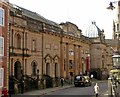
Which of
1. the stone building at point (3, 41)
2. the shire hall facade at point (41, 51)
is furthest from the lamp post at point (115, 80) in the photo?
the shire hall facade at point (41, 51)

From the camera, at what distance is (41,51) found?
5656 cm

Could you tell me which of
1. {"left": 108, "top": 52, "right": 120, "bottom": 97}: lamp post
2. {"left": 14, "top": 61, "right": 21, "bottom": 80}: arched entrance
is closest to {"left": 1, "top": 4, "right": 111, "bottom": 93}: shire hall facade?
{"left": 14, "top": 61, "right": 21, "bottom": 80}: arched entrance

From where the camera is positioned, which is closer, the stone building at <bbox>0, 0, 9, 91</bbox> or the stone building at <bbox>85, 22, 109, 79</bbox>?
the stone building at <bbox>0, 0, 9, 91</bbox>

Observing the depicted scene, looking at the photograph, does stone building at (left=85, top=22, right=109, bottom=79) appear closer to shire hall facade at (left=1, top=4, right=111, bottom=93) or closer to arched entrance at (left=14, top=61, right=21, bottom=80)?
shire hall facade at (left=1, top=4, right=111, bottom=93)

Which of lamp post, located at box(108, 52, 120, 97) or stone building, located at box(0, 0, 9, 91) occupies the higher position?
stone building, located at box(0, 0, 9, 91)

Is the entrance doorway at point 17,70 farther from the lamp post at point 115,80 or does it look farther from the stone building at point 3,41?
the lamp post at point 115,80

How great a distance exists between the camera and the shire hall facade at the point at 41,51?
4747 cm

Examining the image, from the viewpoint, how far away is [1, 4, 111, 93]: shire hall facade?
4747 centimetres

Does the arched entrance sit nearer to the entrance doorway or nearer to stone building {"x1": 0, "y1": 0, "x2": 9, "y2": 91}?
the entrance doorway

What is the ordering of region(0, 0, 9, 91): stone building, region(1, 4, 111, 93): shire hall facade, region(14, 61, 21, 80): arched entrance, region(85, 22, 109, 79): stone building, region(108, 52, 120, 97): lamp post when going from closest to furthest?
region(108, 52, 120, 97): lamp post
region(0, 0, 9, 91): stone building
region(1, 4, 111, 93): shire hall facade
region(14, 61, 21, 80): arched entrance
region(85, 22, 109, 79): stone building

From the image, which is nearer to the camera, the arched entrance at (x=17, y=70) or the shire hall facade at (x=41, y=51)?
the shire hall facade at (x=41, y=51)

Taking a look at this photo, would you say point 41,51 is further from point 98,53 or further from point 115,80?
point 98,53

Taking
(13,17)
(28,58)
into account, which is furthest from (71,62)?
(13,17)

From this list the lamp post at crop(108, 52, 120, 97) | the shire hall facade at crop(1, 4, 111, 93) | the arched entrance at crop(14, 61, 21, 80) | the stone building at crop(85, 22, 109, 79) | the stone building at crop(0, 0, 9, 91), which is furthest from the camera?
the stone building at crop(85, 22, 109, 79)
